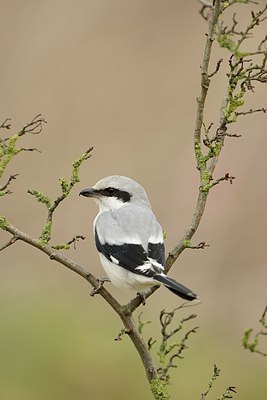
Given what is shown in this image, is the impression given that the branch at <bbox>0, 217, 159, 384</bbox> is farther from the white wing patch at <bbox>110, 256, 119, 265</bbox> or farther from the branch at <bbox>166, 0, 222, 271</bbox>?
the white wing patch at <bbox>110, 256, 119, 265</bbox>

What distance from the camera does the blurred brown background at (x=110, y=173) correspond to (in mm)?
7219

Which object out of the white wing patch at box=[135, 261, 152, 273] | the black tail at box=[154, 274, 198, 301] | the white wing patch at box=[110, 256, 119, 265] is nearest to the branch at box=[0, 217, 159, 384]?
the black tail at box=[154, 274, 198, 301]

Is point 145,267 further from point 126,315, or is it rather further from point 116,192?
point 116,192

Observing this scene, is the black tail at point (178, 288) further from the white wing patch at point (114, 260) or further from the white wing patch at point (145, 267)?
the white wing patch at point (114, 260)

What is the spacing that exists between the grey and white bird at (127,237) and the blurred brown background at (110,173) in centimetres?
310

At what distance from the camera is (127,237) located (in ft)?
12.1

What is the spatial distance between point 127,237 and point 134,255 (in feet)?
0.46

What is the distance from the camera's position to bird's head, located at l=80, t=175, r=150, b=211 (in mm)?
3881

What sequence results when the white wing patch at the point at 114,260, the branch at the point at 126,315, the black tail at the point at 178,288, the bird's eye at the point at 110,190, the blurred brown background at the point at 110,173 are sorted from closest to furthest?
the branch at the point at 126,315
the black tail at the point at 178,288
the white wing patch at the point at 114,260
the bird's eye at the point at 110,190
the blurred brown background at the point at 110,173

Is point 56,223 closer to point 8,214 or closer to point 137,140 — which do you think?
point 8,214

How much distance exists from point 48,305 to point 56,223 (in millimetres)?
2780

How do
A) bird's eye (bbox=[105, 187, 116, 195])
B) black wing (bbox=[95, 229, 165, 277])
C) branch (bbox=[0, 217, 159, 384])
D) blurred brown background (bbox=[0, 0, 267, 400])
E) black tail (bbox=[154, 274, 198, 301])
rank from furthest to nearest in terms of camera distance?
1. blurred brown background (bbox=[0, 0, 267, 400])
2. bird's eye (bbox=[105, 187, 116, 195])
3. black wing (bbox=[95, 229, 165, 277])
4. black tail (bbox=[154, 274, 198, 301])
5. branch (bbox=[0, 217, 159, 384])

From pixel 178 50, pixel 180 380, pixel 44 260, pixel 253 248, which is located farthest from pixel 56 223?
pixel 180 380

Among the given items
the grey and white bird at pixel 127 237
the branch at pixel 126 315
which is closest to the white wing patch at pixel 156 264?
the grey and white bird at pixel 127 237
